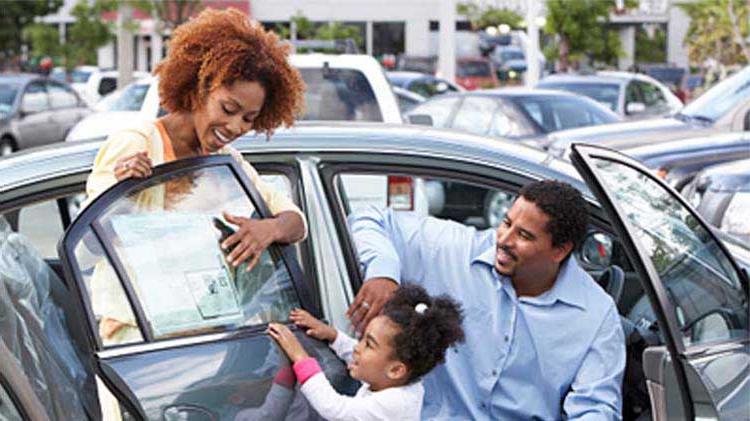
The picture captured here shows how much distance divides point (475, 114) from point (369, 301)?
10479mm

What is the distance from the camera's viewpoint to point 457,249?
3996 mm

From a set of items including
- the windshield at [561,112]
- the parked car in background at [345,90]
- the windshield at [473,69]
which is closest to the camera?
the parked car in background at [345,90]

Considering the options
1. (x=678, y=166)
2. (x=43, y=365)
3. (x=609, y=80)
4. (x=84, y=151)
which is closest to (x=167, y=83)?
(x=84, y=151)

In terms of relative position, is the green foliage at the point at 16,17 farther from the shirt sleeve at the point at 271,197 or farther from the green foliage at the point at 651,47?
the shirt sleeve at the point at 271,197

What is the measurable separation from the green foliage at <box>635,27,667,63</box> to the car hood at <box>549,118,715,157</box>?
4218 centimetres

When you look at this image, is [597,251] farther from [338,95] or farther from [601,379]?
[338,95]

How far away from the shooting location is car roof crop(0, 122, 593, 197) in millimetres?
3955

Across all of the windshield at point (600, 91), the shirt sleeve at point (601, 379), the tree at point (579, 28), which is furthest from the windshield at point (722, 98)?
the tree at point (579, 28)

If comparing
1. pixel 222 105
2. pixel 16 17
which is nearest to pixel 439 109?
pixel 222 105

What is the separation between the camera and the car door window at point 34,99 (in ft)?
72.0

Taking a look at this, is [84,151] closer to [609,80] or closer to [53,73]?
[609,80]

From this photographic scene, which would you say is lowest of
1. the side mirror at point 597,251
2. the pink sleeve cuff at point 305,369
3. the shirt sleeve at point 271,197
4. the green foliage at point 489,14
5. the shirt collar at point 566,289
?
the pink sleeve cuff at point 305,369

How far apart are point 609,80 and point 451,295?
616 inches

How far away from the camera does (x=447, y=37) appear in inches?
1109
